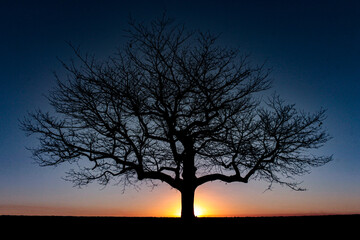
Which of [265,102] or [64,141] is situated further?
[265,102]

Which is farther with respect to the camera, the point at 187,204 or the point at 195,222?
the point at 187,204

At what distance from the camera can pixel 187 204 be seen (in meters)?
12.4

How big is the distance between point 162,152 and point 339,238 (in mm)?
6891

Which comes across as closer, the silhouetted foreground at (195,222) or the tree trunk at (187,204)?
the silhouetted foreground at (195,222)

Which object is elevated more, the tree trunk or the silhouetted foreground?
the tree trunk

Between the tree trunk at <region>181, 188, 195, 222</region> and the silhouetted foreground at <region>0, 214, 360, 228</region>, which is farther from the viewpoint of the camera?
the tree trunk at <region>181, 188, 195, 222</region>

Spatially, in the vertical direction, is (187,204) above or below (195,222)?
above

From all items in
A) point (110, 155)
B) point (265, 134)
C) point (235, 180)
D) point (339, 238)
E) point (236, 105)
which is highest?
point (236, 105)

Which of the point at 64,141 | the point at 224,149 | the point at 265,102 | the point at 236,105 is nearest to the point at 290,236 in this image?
the point at 224,149

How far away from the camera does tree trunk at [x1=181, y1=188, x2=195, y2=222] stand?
1227 centimetres

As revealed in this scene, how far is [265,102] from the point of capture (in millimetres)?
13305

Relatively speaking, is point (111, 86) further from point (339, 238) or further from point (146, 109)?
point (339, 238)

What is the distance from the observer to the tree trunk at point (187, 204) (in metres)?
12.3

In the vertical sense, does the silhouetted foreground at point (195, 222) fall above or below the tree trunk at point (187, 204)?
below
